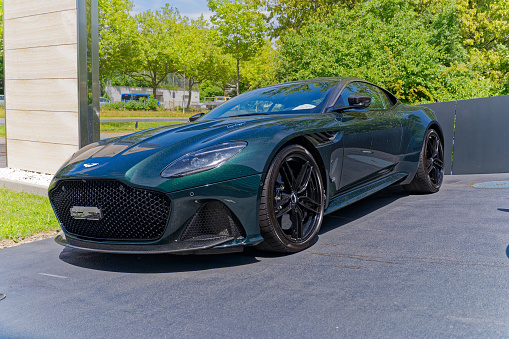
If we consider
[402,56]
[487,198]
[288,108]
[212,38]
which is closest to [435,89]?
[402,56]

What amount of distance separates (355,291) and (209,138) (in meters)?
1.37

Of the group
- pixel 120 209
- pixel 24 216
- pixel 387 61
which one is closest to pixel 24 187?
pixel 24 216

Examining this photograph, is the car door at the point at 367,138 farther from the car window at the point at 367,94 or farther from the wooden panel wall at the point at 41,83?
the wooden panel wall at the point at 41,83

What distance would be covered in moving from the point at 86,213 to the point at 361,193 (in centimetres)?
234

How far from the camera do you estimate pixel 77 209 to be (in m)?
3.31

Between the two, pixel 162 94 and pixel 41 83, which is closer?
pixel 41 83

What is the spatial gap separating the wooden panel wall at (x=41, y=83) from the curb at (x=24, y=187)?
715 millimetres

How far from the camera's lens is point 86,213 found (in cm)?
324

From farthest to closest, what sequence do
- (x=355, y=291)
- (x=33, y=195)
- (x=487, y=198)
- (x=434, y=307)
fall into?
(x=33, y=195), (x=487, y=198), (x=355, y=291), (x=434, y=307)

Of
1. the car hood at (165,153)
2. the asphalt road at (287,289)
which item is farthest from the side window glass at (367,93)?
the asphalt road at (287,289)

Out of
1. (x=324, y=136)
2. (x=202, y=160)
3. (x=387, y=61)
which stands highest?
(x=387, y=61)

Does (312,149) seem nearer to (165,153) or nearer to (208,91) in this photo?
(165,153)

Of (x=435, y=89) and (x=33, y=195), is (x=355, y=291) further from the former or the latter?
(x=435, y=89)

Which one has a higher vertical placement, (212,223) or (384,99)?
(384,99)
